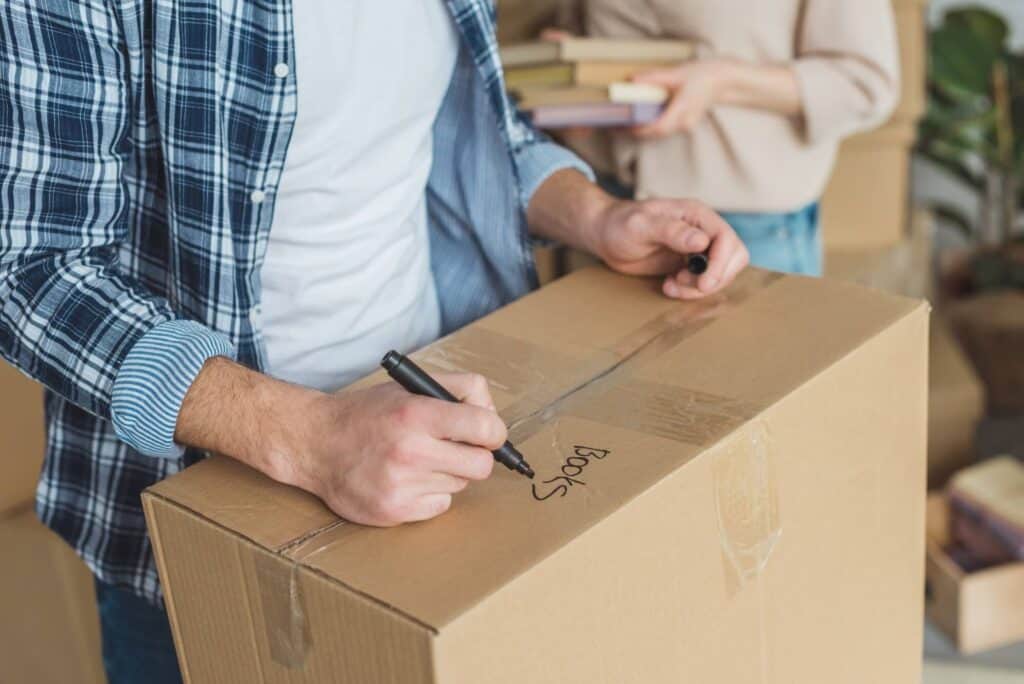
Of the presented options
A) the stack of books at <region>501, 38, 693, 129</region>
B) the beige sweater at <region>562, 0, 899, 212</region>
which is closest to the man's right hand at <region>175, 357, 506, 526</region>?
the stack of books at <region>501, 38, 693, 129</region>

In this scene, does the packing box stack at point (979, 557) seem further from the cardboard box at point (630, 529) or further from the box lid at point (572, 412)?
the box lid at point (572, 412)

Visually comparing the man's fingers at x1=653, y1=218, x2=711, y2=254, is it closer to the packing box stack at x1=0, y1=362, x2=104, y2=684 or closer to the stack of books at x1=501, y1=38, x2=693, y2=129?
the stack of books at x1=501, y1=38, x2=693, y2=129

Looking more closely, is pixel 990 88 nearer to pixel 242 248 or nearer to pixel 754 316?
pixel 754 316

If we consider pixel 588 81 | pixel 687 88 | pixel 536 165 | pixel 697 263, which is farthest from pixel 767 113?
pixel 697 263

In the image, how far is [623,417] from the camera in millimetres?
681

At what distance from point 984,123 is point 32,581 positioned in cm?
235

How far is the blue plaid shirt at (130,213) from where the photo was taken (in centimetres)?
66

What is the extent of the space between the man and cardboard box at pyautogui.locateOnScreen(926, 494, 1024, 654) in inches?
43.2

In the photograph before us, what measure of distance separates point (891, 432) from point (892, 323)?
3.0 inches

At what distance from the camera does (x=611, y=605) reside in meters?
0.58

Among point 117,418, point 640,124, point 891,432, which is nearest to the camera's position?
point 117,418

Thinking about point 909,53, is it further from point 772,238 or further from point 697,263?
point 697,263

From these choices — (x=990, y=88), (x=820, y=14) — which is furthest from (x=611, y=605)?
(x=990, y=88)

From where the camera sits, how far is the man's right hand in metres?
0.59
